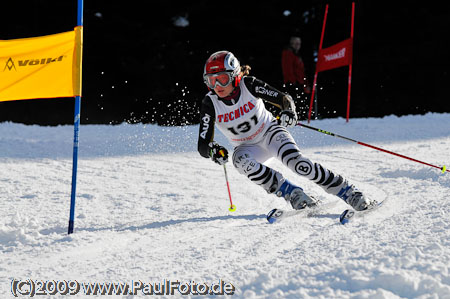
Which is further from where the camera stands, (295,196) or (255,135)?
(255,135)

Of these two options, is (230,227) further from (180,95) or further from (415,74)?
(415,74)

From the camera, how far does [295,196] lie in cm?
392

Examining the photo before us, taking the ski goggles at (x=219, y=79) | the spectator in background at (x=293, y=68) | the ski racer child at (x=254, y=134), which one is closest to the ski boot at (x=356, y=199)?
the ski racer child at (x=254, y=134)

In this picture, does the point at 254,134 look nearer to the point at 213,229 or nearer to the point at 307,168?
the point at 307,168

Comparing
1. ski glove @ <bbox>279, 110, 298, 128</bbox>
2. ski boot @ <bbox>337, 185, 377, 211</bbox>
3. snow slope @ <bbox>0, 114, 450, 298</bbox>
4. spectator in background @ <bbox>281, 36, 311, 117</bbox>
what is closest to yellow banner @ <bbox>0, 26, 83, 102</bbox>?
snow slope @ <bbox>0, 114, 450, 298</bbox>

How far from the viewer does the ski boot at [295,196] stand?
3889mm

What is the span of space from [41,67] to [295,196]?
6.76 ft

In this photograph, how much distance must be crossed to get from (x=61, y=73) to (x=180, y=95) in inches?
389

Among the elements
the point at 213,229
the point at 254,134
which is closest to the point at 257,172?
the point at 254,134

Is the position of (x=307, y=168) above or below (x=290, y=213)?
above

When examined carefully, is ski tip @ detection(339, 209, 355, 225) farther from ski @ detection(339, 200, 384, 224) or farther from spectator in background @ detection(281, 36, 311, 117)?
spectator in background @ detection(281, 36, 311, 117)

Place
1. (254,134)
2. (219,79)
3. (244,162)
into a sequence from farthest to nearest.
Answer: (254,134)
(219,79)
(244,162)

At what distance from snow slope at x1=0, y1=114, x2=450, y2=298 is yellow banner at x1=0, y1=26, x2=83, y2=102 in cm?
95

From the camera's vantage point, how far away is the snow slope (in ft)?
8.07
